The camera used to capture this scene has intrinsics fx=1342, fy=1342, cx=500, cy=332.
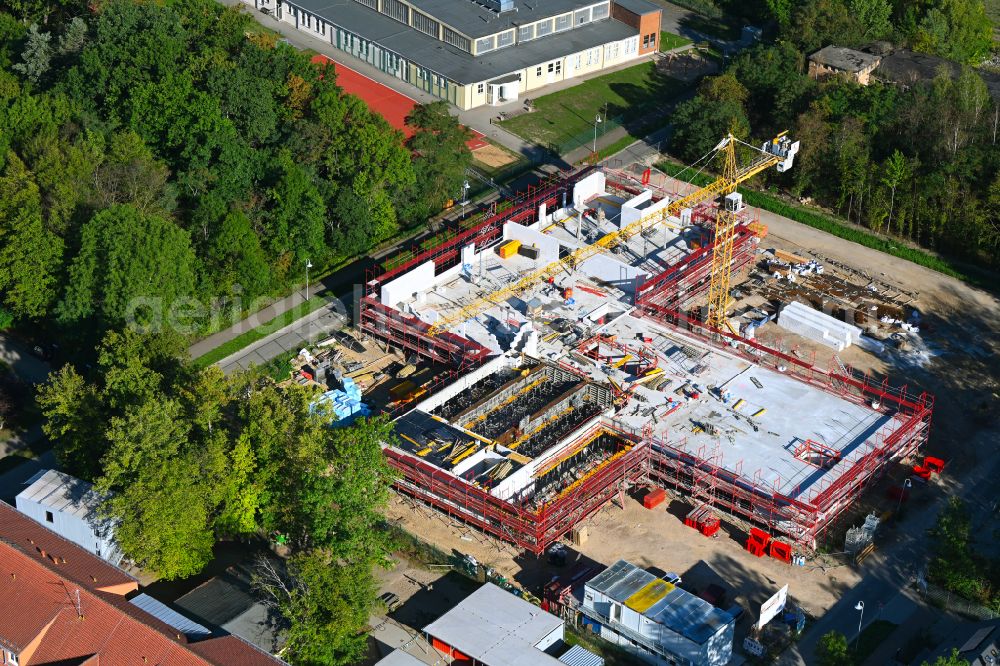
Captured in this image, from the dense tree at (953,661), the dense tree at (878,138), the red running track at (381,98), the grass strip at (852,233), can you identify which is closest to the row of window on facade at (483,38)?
the red running track at (381,98)

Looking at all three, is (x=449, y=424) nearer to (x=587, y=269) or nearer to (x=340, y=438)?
(x=340, y=438)

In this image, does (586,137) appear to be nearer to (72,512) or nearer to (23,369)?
(23,369)

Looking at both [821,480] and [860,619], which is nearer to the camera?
[860,619]

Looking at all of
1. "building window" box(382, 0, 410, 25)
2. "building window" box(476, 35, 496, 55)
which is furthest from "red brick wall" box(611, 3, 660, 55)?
"building window" box(382, 0, 410, 25)

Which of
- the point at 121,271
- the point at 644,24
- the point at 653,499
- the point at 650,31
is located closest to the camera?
the point at 653,499

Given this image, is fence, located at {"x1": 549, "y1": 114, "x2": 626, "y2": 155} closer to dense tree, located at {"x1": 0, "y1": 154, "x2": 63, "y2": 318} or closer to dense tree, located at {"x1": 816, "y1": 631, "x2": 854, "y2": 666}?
dense tree, located at {"x1": 0, "y1": 154, "x2": 63, "y2": 318}

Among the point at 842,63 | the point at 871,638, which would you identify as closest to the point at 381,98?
the point at 842,63
